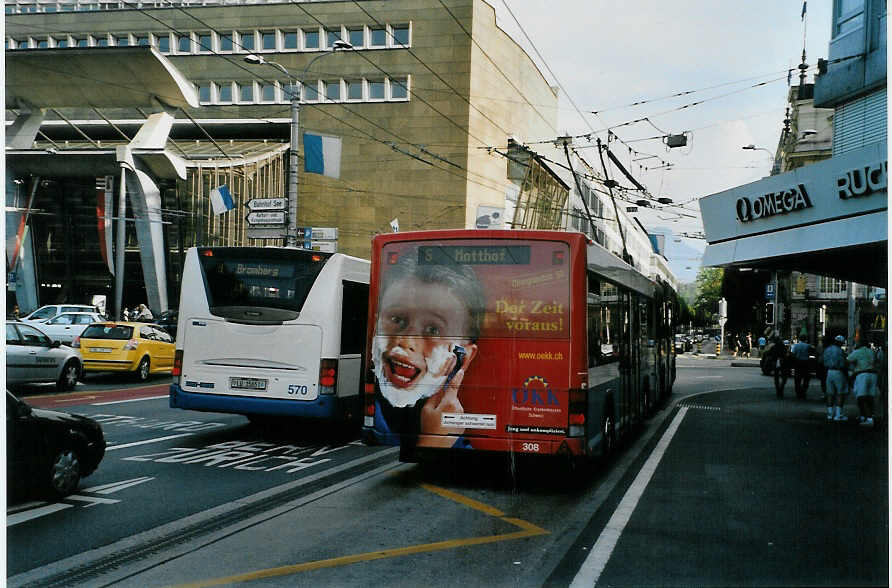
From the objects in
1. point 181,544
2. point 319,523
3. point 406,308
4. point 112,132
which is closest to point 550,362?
point 406,308

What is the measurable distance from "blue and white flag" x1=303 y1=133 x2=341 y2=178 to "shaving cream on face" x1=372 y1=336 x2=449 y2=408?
15.1 m

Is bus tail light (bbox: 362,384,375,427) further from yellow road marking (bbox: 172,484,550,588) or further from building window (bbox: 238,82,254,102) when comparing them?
building window (bbox: 238,82,254,102)

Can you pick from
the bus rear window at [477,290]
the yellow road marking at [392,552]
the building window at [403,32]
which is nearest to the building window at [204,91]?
the building window at [403,32]

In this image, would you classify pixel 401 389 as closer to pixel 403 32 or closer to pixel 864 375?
pixel 864 375

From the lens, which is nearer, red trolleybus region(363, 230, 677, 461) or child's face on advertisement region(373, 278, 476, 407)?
red trolleybus region(363, 230, 677, 461)

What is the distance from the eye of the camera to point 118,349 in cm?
2266

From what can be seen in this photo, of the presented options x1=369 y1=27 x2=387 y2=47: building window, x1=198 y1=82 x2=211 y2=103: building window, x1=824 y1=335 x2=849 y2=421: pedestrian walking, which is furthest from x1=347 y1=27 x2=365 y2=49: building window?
x1=824 y1=335 x2=849 y2=421: pedestrian walking

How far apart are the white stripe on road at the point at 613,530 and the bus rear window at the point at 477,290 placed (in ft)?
5.69

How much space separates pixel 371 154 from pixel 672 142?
36455 millimetres

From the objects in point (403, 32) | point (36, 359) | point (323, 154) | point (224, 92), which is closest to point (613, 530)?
point (36, 359)

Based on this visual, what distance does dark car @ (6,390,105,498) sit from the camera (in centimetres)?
722

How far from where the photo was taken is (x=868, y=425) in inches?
629

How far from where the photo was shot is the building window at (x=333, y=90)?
55781 mm

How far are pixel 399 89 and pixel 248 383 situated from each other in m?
45.0
